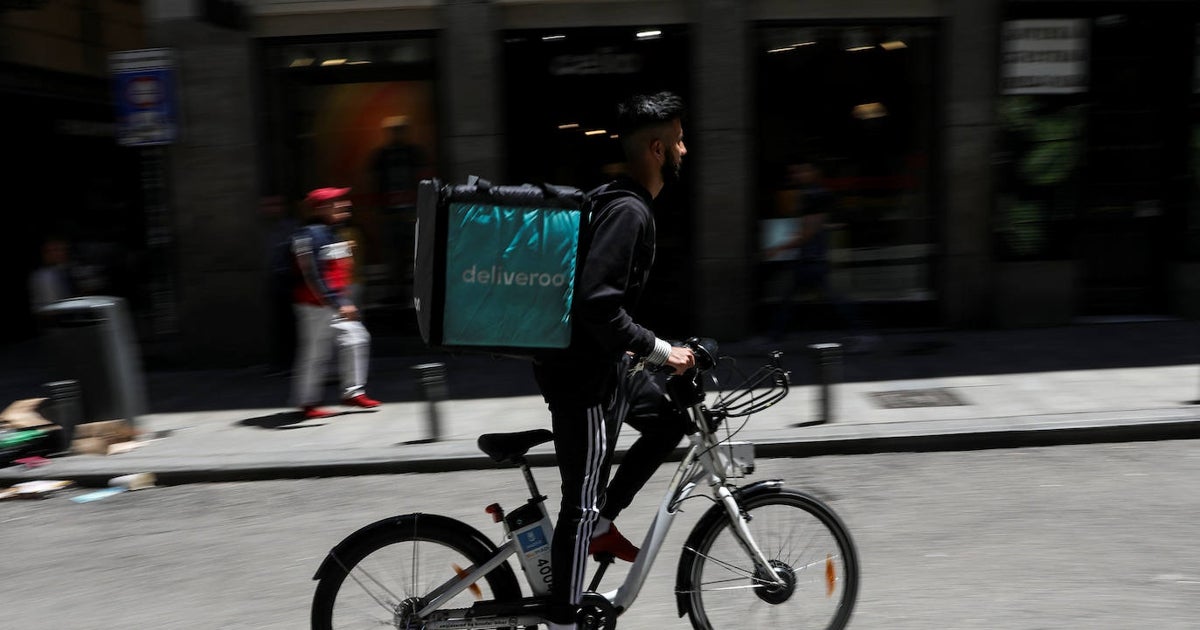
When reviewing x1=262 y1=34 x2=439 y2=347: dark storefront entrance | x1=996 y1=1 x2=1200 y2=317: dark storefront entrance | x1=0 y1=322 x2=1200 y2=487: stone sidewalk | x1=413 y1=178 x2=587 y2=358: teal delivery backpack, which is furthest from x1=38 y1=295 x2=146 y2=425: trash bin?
x1=996 y1=1 x2=1200 y2=317: dark storefront entrance

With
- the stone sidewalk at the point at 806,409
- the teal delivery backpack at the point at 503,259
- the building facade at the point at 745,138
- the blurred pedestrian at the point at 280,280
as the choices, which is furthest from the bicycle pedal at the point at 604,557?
the building facade at the point at 745,138

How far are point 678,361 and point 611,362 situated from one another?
0.70 ft

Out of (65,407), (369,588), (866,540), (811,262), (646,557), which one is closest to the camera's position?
(369,588)

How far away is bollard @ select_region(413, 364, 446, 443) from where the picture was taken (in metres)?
6.96

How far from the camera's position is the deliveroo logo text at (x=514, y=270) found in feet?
9.86

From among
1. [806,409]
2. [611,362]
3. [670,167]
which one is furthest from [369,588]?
[806,409]

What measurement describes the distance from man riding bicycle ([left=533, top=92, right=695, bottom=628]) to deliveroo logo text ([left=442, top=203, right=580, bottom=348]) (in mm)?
60

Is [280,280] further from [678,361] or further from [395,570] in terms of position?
[678,361]

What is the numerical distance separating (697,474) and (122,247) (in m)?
12.5

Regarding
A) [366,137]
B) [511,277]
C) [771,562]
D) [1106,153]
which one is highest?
[366,137]

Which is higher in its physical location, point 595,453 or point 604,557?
point 595,453

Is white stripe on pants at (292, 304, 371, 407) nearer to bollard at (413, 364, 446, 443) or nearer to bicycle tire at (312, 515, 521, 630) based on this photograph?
bollard at (413, 364, 446, 443)

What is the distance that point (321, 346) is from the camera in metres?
8.07

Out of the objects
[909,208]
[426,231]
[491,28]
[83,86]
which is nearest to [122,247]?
[83,86]
